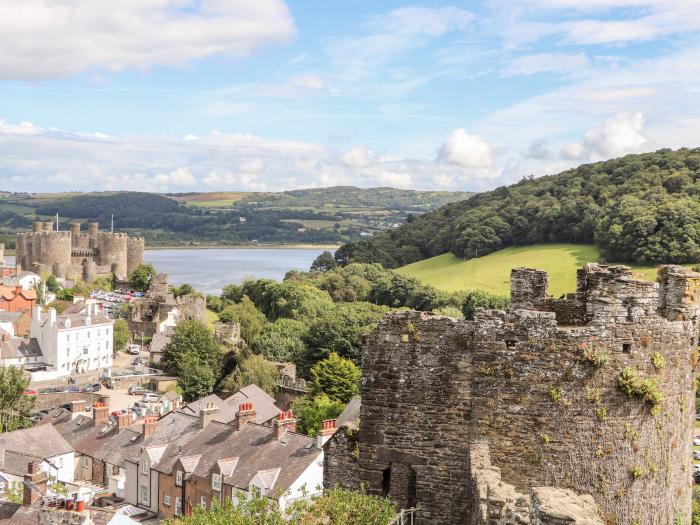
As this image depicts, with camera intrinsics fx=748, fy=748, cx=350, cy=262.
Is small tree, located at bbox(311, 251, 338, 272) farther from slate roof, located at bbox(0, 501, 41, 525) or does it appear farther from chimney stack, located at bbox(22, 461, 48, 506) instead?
slate roof, located at bbox(0, 501, 41, 525)

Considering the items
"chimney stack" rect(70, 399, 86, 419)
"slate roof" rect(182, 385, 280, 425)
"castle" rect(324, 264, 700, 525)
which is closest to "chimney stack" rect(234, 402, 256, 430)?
"slate roof" rect(182, 385, 280, 425)

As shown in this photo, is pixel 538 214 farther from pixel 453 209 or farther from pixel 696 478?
pixel 696 478

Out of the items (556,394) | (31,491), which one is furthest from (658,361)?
(31,491)

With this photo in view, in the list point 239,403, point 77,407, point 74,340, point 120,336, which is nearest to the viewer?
point 239,403

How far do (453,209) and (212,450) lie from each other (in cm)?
10179

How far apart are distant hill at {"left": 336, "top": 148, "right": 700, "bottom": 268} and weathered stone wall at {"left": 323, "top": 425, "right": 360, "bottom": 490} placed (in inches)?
2558

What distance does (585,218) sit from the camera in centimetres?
8338

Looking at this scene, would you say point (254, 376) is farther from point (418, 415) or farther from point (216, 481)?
point (418, 415)

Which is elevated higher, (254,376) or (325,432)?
(325,432)

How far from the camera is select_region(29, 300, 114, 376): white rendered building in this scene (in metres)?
51.8

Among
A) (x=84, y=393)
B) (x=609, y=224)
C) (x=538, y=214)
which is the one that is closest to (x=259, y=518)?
(x=84, y=393)

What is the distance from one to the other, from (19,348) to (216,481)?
33.7 m

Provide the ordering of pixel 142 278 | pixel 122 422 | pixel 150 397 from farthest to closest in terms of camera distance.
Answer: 1. pixel 142 278
2. pixel 150 397
3. pixel 122 422

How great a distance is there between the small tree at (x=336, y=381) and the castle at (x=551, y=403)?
33.1 meters
